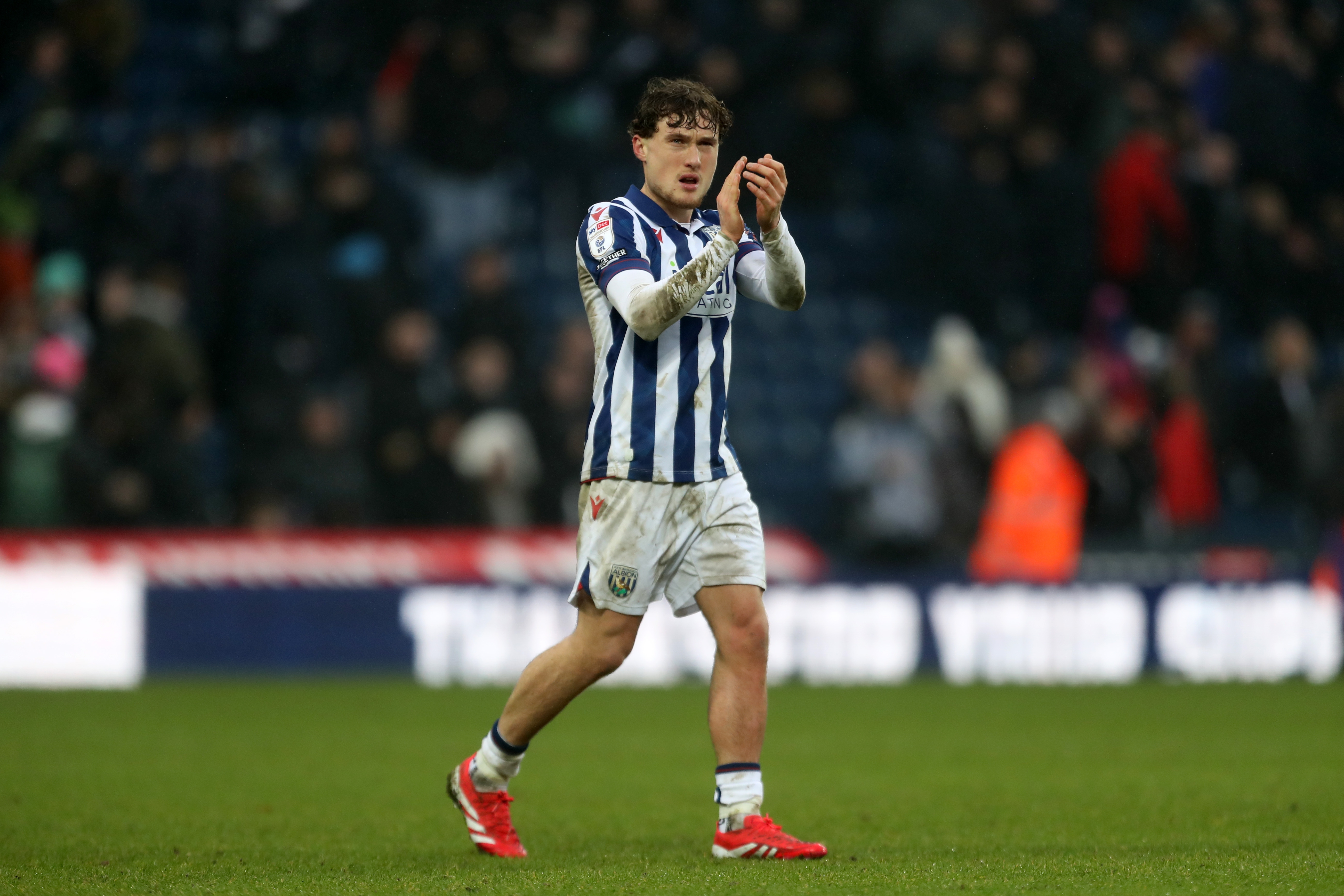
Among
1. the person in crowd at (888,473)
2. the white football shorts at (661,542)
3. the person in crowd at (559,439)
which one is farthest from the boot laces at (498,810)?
the person in crowd at (888,473)

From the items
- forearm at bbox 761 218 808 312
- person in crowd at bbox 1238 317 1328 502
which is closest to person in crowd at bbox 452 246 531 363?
person in crowd at bbox 1238 317 1328 502

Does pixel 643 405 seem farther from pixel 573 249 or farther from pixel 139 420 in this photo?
pixel 573 249

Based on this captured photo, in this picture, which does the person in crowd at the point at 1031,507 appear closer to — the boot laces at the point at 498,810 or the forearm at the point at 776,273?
the forearm at the point at 776,273

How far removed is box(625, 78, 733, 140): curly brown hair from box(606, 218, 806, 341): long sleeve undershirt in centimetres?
37

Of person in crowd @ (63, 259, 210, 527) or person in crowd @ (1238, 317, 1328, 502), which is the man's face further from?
person in crowd @ (1238, 317, 1328, 502)

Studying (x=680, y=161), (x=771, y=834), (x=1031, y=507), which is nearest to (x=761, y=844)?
(x=771, y=834)

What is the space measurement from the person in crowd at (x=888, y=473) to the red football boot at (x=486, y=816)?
8333 mm

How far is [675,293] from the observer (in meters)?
5.13

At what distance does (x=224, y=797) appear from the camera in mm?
7059

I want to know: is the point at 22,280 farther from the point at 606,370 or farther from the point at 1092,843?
the point at 1092,843

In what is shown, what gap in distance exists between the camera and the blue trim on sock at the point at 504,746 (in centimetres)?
556

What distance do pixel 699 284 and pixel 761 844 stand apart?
59.8 inches

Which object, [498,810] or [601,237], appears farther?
[498,810]

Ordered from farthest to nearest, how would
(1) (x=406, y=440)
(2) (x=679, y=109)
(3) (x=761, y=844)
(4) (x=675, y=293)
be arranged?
(1) (x=406, y=440), (2) (x=679, y=109), (3) (x=761, y=844), (4) (x=675, y=293)
